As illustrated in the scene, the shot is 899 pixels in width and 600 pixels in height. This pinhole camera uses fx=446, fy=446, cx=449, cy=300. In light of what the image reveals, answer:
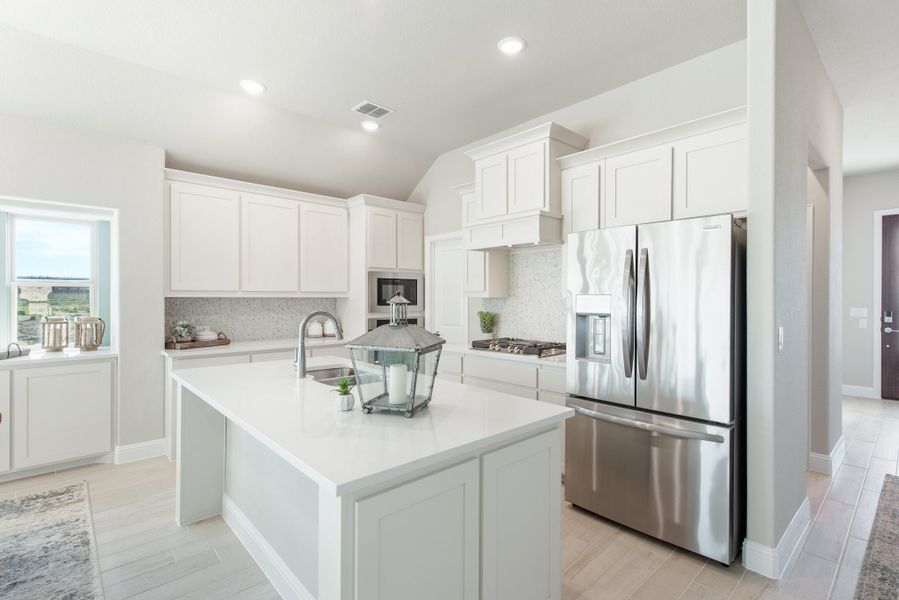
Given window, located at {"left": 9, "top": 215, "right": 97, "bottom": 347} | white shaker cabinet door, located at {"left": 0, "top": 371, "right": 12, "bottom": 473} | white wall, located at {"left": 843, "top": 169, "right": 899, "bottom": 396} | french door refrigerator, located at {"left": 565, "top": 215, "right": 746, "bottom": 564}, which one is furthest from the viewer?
white wall, located at {"left": 843, "top": 169, "right": 899, "bottom": 396}

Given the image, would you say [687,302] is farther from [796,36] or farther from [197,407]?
[197,407]

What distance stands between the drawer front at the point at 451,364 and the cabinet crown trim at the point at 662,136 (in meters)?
1.89

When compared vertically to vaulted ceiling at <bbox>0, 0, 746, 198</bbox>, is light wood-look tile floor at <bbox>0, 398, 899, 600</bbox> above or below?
below

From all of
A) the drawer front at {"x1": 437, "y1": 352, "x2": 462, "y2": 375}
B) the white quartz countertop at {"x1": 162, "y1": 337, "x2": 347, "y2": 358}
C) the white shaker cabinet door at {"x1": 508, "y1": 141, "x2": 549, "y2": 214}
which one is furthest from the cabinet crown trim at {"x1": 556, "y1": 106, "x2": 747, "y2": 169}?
the white quartz countertop at {"x1": 162, "y1": 337, "x2": 347, "y2": 358}

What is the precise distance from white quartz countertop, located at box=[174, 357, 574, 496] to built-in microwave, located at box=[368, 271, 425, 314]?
8.47ft

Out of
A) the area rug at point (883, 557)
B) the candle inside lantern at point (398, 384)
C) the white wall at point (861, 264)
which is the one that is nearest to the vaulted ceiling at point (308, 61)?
the candle inside lantern at point (398, 384)

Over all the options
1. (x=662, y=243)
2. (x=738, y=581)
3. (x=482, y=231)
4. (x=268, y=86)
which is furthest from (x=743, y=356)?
(x=268, y=86)

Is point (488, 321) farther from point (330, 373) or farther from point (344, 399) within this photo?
point (344, 399)

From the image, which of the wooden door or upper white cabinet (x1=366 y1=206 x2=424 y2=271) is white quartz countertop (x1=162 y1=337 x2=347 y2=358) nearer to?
upper white cabinet (x1=366 y1=206 x2=424 y2=271)

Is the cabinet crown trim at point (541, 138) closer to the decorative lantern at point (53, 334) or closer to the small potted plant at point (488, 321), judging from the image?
the small potted plant at point (488, 321)

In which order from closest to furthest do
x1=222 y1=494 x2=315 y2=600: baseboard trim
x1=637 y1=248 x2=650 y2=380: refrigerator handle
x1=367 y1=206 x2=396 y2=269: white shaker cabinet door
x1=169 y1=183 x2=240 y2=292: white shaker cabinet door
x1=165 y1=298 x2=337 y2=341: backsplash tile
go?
x1=222 y1=494 x2=315 y2=600: baseboard trim < x1=637 y1=248 x2=650 y2=380: refrigerator handle < x1=169 y1=183 x2=240 y2=292: white shaker cabinet door < x1=165 y1=298 x2=337 y2=341: backsplash tile < x1=367 y1=206 x2=396 y2=269: white shaker cabinet door

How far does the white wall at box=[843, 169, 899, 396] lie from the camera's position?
5.54 meters

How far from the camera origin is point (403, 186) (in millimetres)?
5344

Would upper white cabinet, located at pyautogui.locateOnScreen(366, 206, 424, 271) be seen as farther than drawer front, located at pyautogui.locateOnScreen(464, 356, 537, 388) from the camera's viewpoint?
Yes
